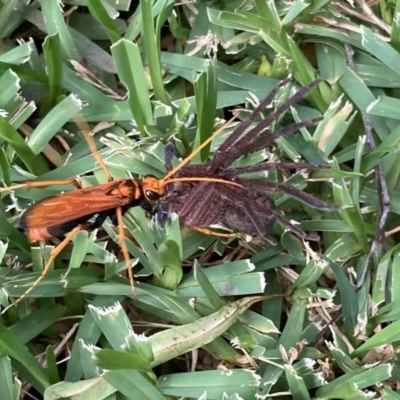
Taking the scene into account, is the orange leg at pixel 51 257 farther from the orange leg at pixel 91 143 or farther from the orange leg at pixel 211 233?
the orange leg at pixel 211 233

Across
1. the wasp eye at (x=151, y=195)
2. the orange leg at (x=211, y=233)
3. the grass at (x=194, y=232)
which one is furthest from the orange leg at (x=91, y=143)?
the orange leg at (x=211, y=233)

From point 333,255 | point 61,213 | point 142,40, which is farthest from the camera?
point 142,40

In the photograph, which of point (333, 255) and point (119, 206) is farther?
point (333, 255)

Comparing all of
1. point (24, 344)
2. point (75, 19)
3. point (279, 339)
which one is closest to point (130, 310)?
point (24, 344)

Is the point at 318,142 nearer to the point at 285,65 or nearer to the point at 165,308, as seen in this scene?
the point at 285,65

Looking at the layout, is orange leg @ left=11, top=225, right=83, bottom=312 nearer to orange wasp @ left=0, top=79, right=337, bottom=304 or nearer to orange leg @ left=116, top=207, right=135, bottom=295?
orange wasp @ left=0, top=79, right=337, bottom=304

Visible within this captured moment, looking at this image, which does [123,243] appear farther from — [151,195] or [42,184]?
[42,184]

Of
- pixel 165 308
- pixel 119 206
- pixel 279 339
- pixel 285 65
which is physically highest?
pixel 285 65

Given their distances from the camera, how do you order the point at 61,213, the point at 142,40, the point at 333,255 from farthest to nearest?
the point at 142,40 < the point at 333,255 < the point at 61,213
